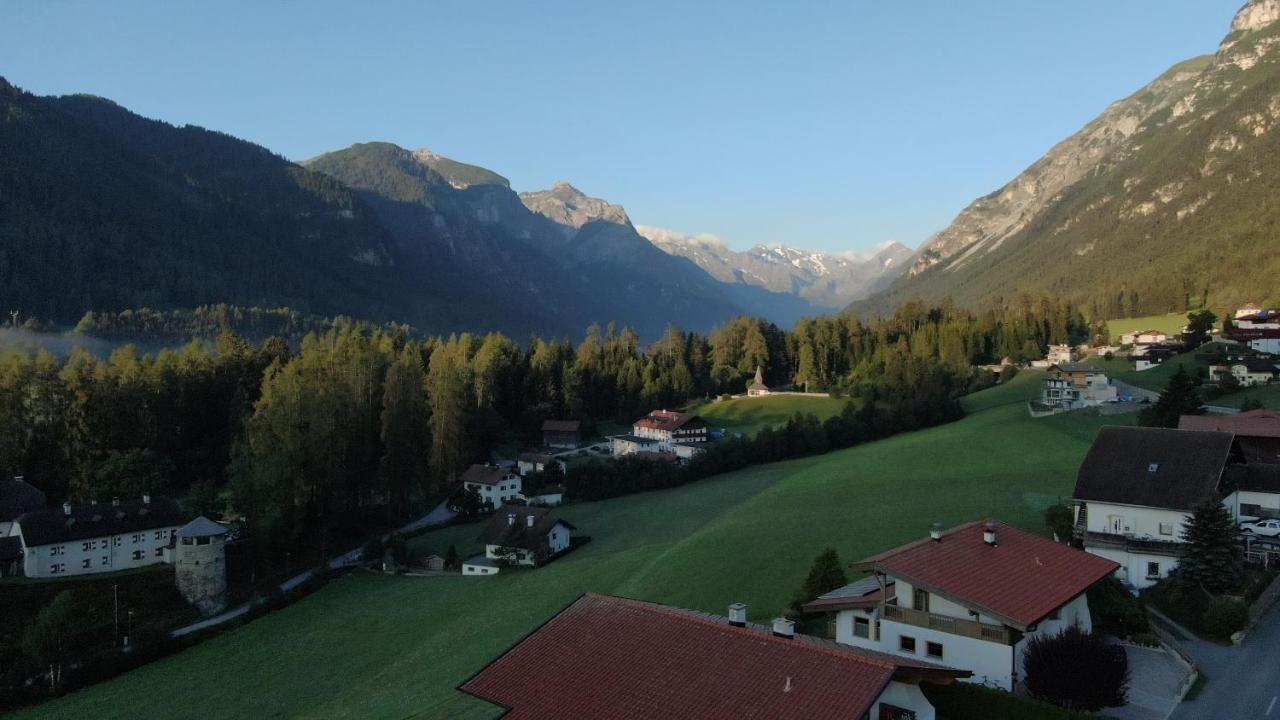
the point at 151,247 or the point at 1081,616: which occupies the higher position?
the point at 151,247

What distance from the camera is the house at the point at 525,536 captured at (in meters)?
46.4

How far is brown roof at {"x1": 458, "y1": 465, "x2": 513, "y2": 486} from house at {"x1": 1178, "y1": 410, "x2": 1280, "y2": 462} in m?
46.1

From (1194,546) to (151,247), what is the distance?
224350mm

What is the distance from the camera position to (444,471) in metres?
67.1

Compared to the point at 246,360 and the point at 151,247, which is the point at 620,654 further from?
the point at 151,247

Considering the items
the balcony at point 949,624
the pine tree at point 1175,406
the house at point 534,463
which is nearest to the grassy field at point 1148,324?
the pine tree at point 1175,406

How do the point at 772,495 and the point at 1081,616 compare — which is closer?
the point at 1081,616

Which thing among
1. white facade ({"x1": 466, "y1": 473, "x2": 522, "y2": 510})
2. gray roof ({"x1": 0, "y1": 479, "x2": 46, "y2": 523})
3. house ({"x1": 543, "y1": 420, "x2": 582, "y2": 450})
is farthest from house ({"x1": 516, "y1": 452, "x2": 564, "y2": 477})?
gray roof ({"x1": 0, "y1": 479, "x2": 46, "y2": 523})

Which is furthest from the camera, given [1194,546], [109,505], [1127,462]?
[109,505]

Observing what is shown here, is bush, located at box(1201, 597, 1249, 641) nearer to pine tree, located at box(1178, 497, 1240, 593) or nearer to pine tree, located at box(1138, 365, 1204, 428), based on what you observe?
pine tree, located at box(1178, 497, 1240, 593)

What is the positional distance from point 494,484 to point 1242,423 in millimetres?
48806

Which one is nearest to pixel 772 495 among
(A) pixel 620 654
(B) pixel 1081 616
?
(B) pixel 1081 616

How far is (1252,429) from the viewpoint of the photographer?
38.7 metres

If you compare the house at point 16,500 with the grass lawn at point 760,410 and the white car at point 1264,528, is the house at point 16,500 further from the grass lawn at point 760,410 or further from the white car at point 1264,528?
the white car at point 1264,528
